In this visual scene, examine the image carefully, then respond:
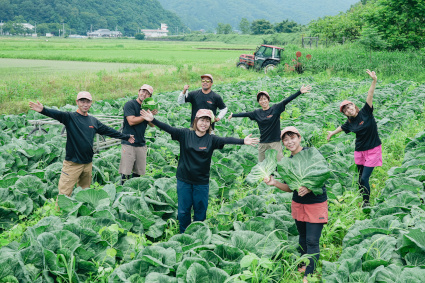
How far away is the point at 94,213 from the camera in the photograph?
167 inches

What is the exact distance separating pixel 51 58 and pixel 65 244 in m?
32.7

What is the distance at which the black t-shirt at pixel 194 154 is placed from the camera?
423 cm

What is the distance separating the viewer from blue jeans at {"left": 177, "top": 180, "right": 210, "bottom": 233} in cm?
432

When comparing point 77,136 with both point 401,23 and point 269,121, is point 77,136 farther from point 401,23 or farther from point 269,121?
point 401,23

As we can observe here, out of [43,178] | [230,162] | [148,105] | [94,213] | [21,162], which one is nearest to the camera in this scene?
[94,213]

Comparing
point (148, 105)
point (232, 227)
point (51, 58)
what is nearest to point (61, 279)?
point (232, 227)

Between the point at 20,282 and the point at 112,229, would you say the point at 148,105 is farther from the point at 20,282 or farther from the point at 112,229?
the point at 20,282

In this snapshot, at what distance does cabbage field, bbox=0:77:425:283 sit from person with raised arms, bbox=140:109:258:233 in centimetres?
34

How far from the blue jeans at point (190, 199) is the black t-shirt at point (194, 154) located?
0.23 feet

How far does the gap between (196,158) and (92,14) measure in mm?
119583

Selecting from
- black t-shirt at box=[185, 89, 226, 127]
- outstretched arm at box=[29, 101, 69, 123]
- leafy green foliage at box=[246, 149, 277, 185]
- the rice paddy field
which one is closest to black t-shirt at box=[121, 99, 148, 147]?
the rice paddy field

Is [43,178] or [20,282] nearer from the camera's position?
[20,282]

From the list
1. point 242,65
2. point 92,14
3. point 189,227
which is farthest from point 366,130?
point 92,14

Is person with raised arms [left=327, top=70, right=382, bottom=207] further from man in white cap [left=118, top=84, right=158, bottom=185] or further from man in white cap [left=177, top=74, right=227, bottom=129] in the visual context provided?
man in white cap [left=118, top=84, right=158, bottom=185]
